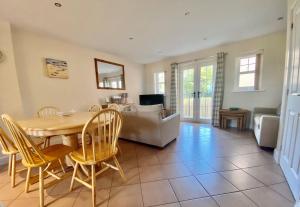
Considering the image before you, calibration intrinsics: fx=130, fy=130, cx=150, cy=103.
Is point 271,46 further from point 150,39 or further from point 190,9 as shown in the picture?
point 150,39

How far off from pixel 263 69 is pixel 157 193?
3846 millimetres

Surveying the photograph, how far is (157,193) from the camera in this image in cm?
142

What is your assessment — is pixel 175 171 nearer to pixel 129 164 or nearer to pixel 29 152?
pixel 129 164

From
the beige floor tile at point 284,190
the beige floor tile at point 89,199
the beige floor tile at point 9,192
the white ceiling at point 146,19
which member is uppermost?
the white ceiling at point 146,19

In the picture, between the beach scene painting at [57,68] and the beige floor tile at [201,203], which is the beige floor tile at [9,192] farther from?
the beach scene painting at [57,68]

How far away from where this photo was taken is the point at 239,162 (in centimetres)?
196

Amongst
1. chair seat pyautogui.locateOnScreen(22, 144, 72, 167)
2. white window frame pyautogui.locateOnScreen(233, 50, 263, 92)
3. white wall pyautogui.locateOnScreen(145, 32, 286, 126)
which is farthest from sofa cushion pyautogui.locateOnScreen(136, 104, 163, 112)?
white window frame pyautogui.locateOnScreen(233, 50, 263, 92)

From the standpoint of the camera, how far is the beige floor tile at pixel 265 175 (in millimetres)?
1534

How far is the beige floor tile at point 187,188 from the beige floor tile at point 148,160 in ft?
1.60

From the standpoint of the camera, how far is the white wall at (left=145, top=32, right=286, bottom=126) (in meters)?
3.11

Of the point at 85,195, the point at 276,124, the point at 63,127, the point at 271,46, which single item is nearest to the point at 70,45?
the point at 63,127

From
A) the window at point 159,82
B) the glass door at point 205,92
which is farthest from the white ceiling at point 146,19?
the window at point 159,82

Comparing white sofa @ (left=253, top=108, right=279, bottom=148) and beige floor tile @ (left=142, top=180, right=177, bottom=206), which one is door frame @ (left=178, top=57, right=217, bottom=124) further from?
beige floor tile @ (left=142, top=180, right=177, bottom=206)

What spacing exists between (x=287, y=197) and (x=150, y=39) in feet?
11.2
